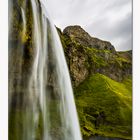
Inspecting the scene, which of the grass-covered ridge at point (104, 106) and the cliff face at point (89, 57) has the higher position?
the cliff face at point (89, 57)

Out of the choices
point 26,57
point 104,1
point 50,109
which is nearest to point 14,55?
point 26,57

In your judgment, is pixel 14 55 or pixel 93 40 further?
pixel 93 40

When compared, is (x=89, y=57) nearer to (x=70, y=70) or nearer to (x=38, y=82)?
(x=70, y=70)

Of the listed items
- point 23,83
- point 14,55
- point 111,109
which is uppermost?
point 14,55
